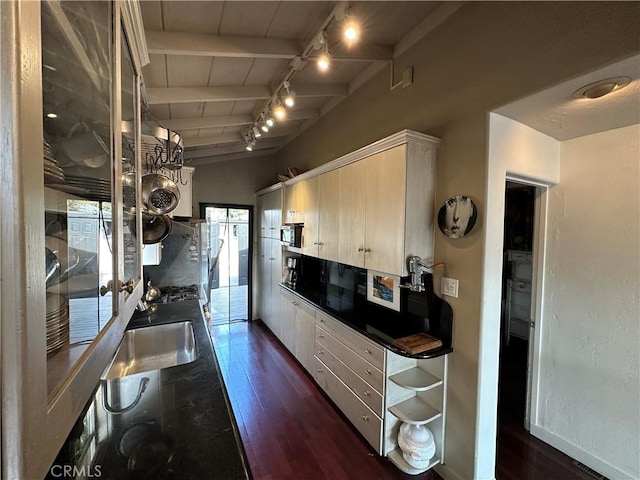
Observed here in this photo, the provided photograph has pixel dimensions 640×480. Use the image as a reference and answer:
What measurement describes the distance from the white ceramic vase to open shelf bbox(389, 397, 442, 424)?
3.5 inches

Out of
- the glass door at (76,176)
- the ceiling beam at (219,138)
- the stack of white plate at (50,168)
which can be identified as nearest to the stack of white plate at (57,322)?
the glass door at (76,176)

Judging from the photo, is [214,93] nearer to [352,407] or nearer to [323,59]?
[323,59]

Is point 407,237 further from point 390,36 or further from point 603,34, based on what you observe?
point 390,36

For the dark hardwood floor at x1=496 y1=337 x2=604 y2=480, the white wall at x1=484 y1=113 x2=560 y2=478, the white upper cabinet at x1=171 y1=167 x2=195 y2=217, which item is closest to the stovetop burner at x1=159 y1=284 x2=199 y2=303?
the white upper cabinet at x1=171 y1=167 x2=195 y2=217

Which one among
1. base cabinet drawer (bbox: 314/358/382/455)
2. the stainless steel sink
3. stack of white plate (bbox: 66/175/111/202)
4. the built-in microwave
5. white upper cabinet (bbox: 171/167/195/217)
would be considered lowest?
base cabinet drawer (bbox: 314/358/382/455)

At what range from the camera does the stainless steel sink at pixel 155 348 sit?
6.36ft

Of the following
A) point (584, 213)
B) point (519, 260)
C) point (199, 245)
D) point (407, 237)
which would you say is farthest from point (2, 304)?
point (519, 260)

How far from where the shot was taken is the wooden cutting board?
1.76 meters

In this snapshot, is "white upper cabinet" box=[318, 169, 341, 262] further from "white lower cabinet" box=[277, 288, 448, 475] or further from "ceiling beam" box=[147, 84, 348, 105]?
"ceiling beam" box=[147, 84, 348, 105]

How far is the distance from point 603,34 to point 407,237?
1268 mm

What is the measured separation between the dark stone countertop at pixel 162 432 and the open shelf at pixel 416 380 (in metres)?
1.23

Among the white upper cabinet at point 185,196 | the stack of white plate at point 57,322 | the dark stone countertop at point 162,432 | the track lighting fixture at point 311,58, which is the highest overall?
the track lighting fixture at point 311,58

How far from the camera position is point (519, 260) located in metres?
3.34

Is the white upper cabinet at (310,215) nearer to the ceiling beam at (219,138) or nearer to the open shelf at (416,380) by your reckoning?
the ceiling beam at (219,138)
